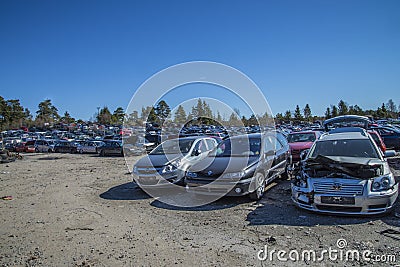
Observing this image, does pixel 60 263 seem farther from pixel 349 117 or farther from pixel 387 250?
pixel 349 117

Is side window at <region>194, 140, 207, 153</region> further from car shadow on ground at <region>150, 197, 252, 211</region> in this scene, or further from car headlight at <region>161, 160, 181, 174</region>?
car shadow on ground at <region>150, 197, 252, 211</region>

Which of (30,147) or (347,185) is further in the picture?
(30,147)

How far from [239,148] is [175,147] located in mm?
2396

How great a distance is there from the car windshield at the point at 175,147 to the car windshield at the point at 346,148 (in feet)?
12.9

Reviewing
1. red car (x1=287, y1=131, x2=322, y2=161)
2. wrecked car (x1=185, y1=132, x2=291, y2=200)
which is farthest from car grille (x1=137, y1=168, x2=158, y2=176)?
red car (x1=287, y1=131, x2=322, y2=161)

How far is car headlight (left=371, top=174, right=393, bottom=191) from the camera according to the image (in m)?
5.00

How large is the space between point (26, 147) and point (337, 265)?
3403 cm

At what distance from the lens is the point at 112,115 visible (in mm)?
91750

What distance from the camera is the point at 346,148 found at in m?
6.57

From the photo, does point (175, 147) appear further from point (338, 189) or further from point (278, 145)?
point (338, 189)

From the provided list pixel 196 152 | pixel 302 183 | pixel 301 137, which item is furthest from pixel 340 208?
pixel 301 137

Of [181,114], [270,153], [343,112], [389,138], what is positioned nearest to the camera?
[270,153]

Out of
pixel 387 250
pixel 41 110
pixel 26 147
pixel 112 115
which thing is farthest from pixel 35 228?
pixel 41 110

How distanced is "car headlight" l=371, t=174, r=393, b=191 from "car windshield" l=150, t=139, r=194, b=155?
207 inches
